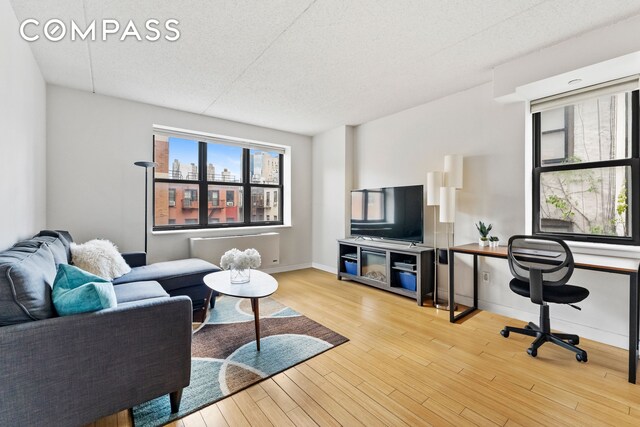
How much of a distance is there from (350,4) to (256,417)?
2.63 metres

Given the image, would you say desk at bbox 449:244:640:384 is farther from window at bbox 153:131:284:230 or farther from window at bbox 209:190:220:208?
window at bbox 209:190:220:208

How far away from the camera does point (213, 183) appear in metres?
4.43

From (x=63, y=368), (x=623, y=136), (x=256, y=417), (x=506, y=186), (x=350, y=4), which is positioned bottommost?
(x=256, y=417)

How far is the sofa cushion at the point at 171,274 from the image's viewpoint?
275 centimetres

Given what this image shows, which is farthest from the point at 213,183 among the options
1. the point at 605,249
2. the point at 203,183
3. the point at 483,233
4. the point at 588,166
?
the point at 605,249

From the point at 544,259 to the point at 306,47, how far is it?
257cm

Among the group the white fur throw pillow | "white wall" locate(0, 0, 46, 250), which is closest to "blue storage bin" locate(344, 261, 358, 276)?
the white fur throw pillow

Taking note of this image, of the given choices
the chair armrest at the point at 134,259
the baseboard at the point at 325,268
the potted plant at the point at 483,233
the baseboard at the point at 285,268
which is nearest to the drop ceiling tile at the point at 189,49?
the chair armrest at the point at 134,259

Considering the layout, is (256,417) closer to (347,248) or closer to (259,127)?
(347,248)

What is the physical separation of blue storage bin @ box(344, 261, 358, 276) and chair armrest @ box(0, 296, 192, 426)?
2.94 m

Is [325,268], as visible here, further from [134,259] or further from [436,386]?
[436,386]

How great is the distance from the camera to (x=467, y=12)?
1.98 meters

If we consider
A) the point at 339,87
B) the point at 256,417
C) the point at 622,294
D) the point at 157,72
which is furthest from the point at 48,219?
the point at 622,294

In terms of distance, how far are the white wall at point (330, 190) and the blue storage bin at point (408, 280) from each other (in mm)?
1359
